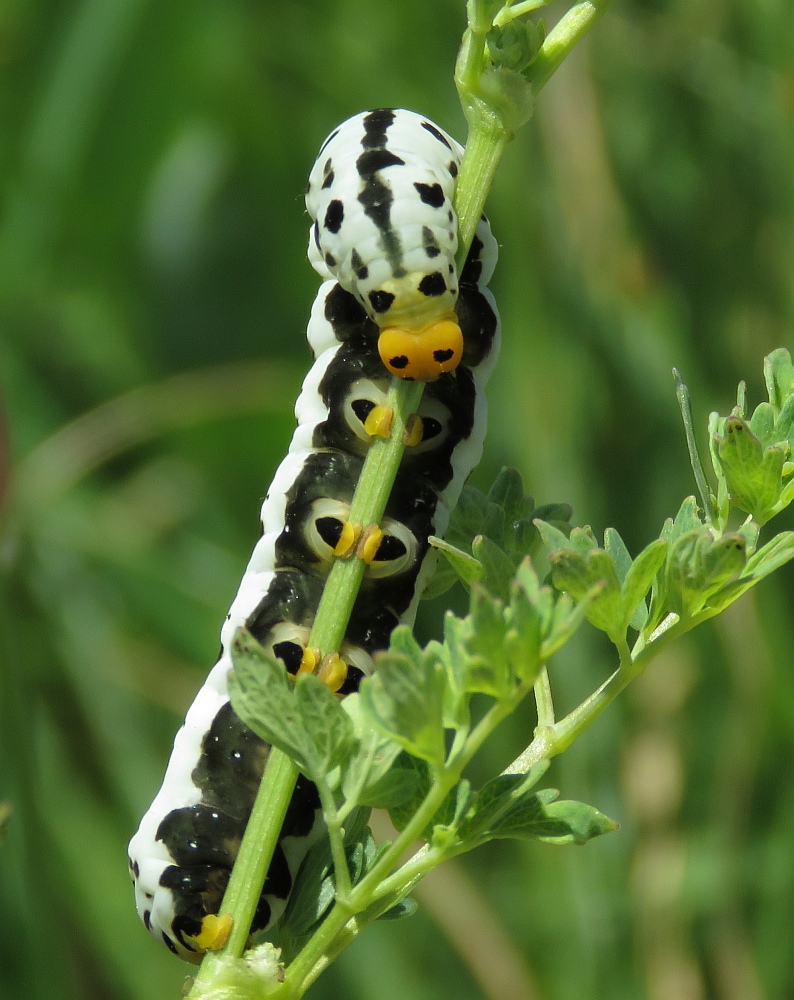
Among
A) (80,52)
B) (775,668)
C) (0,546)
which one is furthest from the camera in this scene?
(80,52)

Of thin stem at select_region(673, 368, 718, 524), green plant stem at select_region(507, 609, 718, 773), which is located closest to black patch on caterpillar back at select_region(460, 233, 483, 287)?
thin stem at select_region(673, 368, 718, 524)

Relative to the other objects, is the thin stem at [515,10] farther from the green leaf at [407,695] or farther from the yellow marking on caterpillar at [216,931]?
the yellow marking on caterpillar at [216,931]

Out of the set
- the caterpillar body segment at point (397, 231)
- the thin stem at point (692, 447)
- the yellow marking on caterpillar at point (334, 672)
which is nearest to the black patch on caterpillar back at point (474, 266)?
the caterpillar body segment at point (397, 231)

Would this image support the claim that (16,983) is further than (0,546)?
Yes

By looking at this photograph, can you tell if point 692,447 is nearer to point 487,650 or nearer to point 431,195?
point 487,650

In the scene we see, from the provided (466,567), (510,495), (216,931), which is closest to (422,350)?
(510,495)

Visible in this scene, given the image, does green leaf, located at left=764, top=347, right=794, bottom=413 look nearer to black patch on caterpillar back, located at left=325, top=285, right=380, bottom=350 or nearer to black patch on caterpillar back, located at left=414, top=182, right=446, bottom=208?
black patch on caterpillar back, located at left=414, top=182, right=446, bottom=208

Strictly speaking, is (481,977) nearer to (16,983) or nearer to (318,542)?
(16,983)

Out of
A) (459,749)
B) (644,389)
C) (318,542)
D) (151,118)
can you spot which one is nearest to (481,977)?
(644,389)
